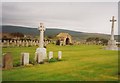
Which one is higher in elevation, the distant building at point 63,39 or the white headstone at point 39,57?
the distant building at point 63,39

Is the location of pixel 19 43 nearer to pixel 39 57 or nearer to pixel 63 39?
pixel 63 39

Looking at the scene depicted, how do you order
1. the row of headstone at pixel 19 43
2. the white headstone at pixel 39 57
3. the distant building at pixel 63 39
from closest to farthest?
the white headstone at pixel 39 57
the row of headstone at pixel 19 43
the distant building at pixel 63 39

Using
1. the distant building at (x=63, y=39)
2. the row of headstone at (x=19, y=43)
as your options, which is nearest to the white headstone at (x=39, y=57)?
the row of headstone at (x=19, y=43)

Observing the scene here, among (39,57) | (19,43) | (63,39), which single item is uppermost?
(63,39)

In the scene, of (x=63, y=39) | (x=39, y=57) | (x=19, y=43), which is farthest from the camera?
(x=63, y=39)

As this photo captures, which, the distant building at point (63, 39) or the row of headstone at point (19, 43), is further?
the distant building at point (63, 39)

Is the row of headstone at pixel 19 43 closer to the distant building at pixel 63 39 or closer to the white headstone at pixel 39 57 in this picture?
the distant building at pixel 63 39

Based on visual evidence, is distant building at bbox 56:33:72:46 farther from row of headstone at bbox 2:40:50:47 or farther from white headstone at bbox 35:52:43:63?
white headstone at bbox 35:52:43:63

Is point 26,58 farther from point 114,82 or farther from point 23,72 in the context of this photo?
point 114,82

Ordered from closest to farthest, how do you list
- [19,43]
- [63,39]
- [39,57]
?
[39,57]
[19,43]
[63,39]

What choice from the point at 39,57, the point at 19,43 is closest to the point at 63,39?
the point at 19,43

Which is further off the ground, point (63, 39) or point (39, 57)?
point (63, 39)

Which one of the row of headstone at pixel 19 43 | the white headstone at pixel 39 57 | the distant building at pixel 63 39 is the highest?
the distant building at pixel 63 39

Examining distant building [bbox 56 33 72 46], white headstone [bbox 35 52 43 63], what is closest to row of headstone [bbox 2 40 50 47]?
distant building [bbox 56 33 72 46]
